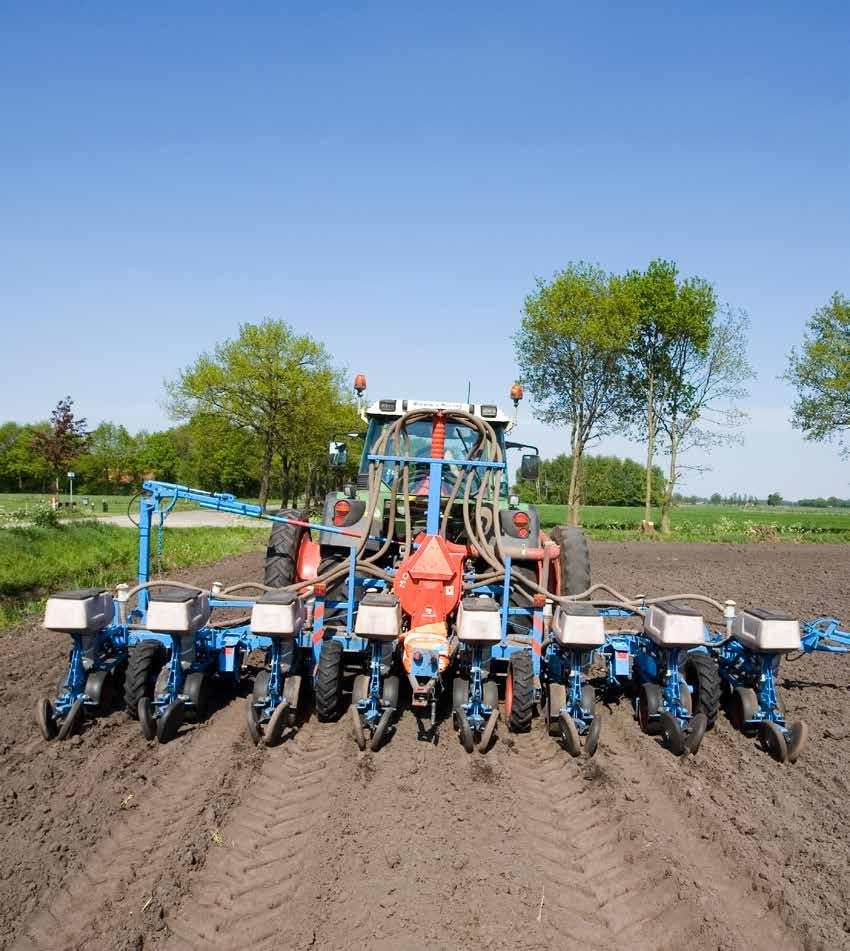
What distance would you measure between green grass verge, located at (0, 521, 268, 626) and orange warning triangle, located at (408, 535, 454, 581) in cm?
685

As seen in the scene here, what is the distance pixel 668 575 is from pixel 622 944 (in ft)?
48.0

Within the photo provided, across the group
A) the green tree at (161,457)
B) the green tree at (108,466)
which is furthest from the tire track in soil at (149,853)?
the green tree at (161,457)

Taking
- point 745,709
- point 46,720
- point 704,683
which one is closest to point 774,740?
point 745,709

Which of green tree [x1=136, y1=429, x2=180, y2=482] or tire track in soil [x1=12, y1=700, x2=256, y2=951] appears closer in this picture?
tire track in soil [x1=12, y1=700, x2=256, y2=951]

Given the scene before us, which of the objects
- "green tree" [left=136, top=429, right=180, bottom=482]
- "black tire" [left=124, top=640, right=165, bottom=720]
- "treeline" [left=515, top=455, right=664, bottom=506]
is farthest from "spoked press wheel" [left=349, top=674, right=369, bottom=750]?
"treeline" [left=515, top=455, right=664, bottom=506]

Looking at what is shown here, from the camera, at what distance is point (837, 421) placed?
31.5m

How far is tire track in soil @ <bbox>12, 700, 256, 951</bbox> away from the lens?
3160mm

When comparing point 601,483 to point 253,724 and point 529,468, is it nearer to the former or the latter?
point 529,468

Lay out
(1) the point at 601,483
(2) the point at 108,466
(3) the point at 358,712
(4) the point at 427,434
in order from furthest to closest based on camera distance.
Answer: (1) the point at 601,483, (2) the point at 108,466, (4) the point at 427,434, (3) the point at 358,712

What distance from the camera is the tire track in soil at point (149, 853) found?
3.16 meters

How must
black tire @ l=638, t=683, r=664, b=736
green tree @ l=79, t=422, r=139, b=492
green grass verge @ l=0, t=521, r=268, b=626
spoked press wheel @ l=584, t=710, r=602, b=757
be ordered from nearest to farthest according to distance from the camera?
spoked press wheel @ l=584, t=710, r=602, b=757 → black tire @ l=638, t=683, r=664, b=736 → green grass verge @ l=0, t=521, r=268, b=626 → green tree @ l=79, t=422, r=139, b=492

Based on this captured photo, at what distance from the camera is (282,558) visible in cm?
753

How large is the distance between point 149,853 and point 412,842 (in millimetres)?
1401

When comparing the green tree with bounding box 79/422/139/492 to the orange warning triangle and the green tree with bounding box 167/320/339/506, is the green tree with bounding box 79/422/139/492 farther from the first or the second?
the orange warning triangle
